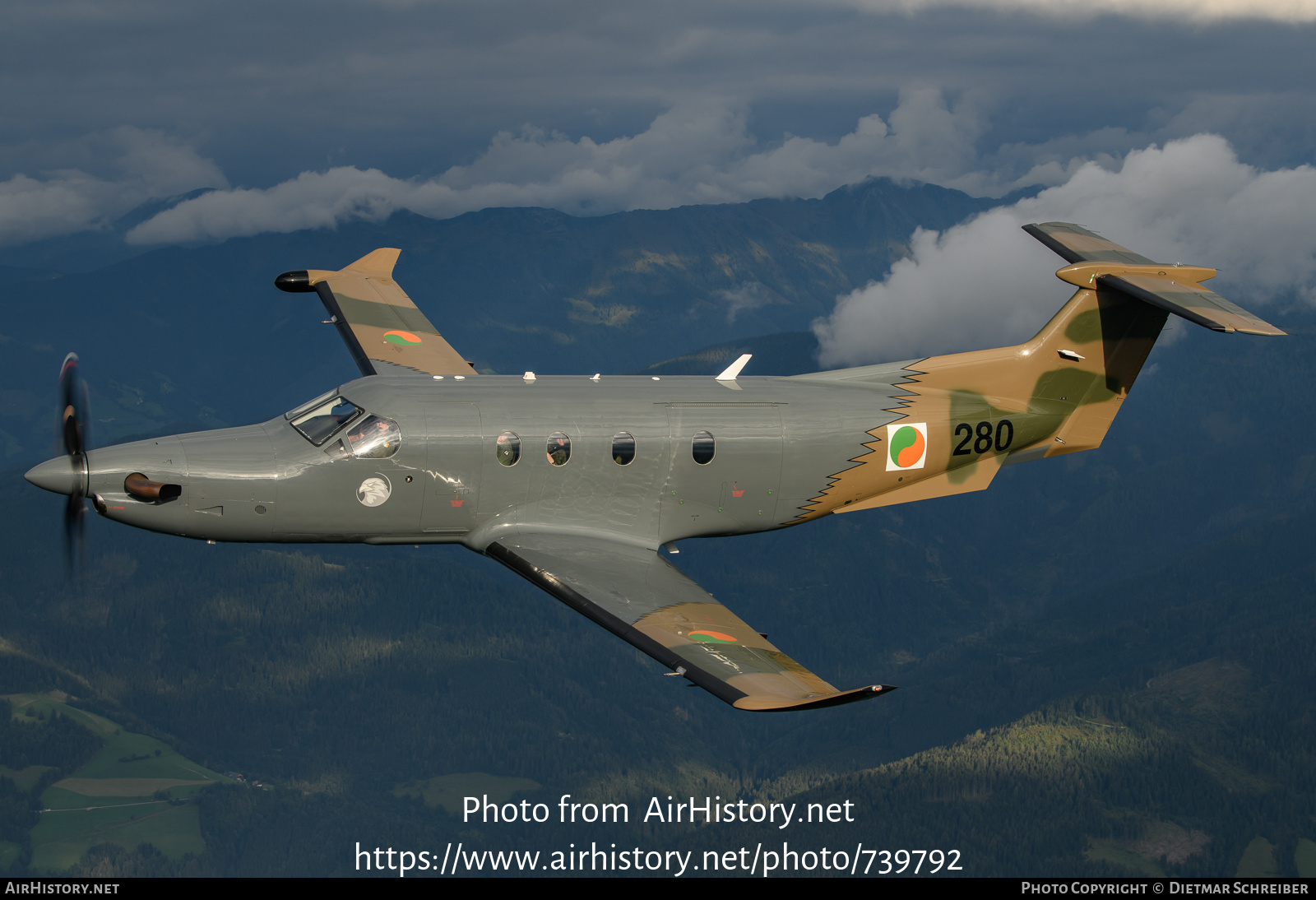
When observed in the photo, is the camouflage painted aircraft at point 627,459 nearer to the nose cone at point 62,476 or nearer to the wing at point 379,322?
the nose cone at point 62,476

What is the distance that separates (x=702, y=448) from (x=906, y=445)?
23.4 ft

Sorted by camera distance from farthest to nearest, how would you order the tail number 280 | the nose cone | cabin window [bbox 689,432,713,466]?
the tail number 280 → cabin window [bbox 689,432,713,466] → the nose cone

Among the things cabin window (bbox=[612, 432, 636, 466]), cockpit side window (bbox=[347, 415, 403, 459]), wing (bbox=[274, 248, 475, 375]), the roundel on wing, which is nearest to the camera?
the roundel on wing

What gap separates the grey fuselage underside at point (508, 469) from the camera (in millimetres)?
29094

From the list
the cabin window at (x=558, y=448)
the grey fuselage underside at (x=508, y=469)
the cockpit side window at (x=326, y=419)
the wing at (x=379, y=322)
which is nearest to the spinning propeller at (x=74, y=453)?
the grey fuselage underside at (x=508, y=469)

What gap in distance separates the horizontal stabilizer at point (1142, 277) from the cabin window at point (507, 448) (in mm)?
18924

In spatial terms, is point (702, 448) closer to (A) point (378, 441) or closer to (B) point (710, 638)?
(B) point (710, 638)

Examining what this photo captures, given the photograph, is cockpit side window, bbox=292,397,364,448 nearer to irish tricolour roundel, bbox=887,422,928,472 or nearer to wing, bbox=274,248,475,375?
wing, bbox=274,248,475,375

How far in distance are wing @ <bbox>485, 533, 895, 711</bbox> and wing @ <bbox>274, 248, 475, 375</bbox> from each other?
9.48 meters

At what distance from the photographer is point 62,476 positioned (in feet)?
92.2

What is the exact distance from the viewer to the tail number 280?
114 feet

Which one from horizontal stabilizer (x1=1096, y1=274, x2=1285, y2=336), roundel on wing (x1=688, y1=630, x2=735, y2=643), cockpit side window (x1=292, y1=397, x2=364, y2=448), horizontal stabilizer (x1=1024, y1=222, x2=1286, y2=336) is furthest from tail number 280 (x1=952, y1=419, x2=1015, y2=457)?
cockpit side window (x1=292, y1=397, x2=364, y2=448)

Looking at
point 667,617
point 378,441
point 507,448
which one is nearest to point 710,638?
point 667,617
